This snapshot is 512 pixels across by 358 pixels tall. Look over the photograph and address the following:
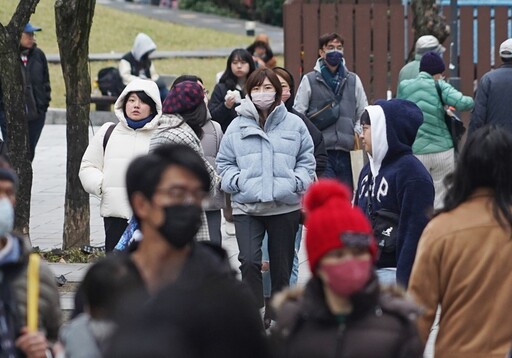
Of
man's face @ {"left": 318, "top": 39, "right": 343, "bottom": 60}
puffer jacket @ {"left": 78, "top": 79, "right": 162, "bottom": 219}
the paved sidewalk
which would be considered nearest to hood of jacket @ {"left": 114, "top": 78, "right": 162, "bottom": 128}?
puffer jacket @ {"left": 78, "top": 79, "right": 162, "bottom": 219}

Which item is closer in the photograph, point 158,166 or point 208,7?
point 158,166

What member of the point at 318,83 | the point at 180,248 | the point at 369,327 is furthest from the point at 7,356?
the point at 318,83

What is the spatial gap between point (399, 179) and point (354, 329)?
8.89 ft

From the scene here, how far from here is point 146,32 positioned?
36.9m

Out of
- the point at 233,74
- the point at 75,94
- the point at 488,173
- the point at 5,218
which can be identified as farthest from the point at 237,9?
the point at 5,218

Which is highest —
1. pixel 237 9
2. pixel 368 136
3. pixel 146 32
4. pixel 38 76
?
pixel 237 9

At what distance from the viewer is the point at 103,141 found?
862 cm

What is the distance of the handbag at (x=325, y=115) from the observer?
457 inches

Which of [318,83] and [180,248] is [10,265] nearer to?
[180,248]

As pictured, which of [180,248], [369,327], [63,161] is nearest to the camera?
[369,327]

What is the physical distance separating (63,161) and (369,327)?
15121 millimetres

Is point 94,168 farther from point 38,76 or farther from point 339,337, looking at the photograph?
point 38,76

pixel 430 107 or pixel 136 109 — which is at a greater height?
pixel 136 109

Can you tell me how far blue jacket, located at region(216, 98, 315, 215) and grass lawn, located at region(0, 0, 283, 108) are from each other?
18.5 meters
